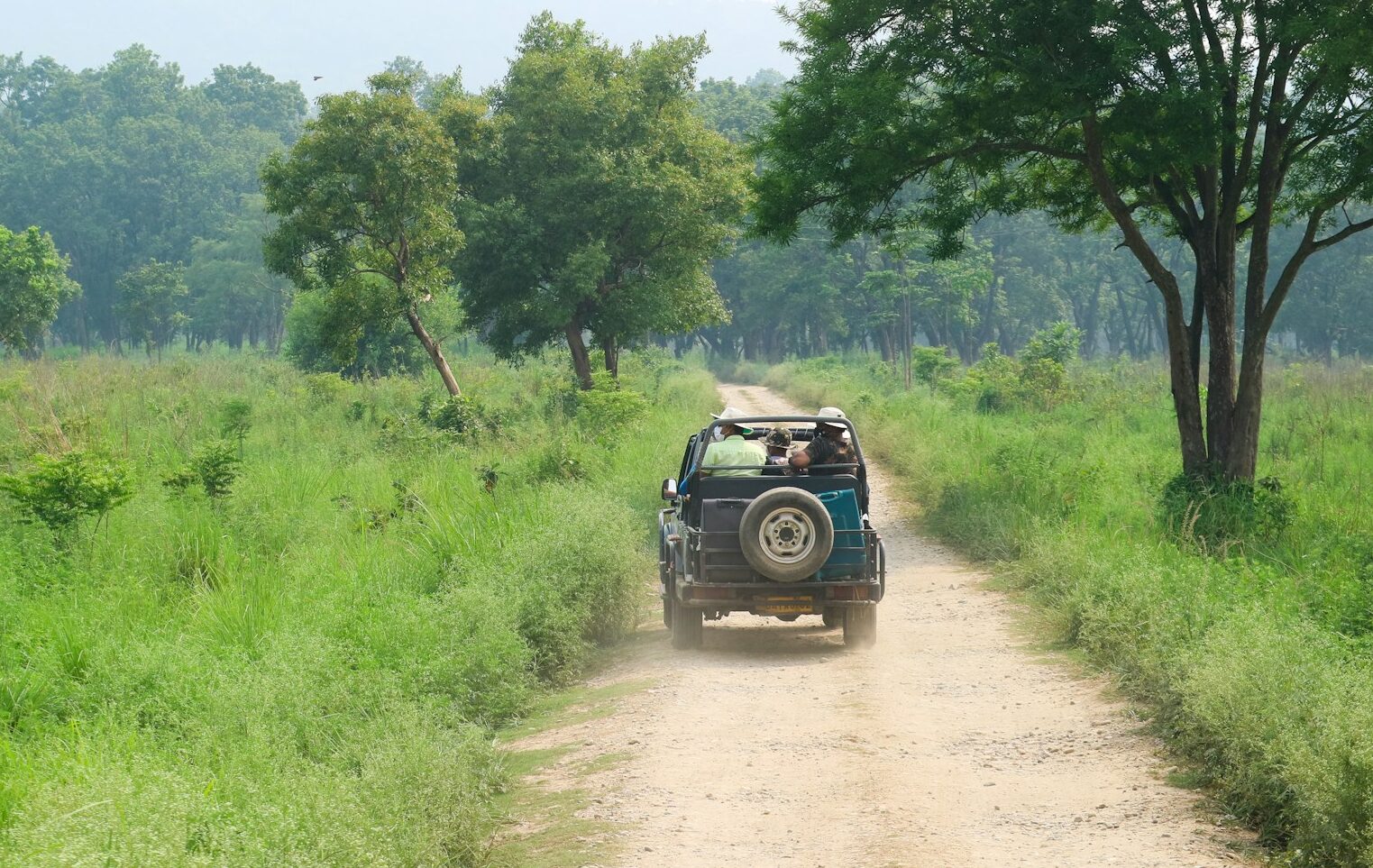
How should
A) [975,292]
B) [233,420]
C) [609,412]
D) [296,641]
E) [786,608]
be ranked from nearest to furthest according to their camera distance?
[296,641]
[786,608]
[233,420]
[609,412]
[975,292]

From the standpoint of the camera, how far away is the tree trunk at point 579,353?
30.8m

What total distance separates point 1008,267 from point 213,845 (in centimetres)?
7582

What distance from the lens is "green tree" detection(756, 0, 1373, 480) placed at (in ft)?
48.3

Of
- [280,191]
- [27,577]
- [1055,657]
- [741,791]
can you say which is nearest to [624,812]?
[741,791]

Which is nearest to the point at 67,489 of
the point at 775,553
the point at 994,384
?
the point at 775,553

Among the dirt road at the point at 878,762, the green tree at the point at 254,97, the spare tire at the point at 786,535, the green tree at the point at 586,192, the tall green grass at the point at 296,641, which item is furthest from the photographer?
the green tree at the point at 254,97

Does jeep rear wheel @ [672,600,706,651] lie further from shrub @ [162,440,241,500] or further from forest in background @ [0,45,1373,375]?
forest in background @ [0,45,1373,375]

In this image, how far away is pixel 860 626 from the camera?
10.4 meters

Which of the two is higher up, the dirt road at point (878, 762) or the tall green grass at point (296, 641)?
the tall green grass at point (296, 641)

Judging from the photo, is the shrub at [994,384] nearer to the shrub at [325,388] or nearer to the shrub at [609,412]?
the shrub at [609,412]

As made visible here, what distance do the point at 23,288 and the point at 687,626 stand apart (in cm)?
3156

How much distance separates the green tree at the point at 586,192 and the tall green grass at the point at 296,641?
943cm

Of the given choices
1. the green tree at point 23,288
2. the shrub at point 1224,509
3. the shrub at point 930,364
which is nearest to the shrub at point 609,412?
the shrub at point 1224,509

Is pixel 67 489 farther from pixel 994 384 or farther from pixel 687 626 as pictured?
pixel 994 384
